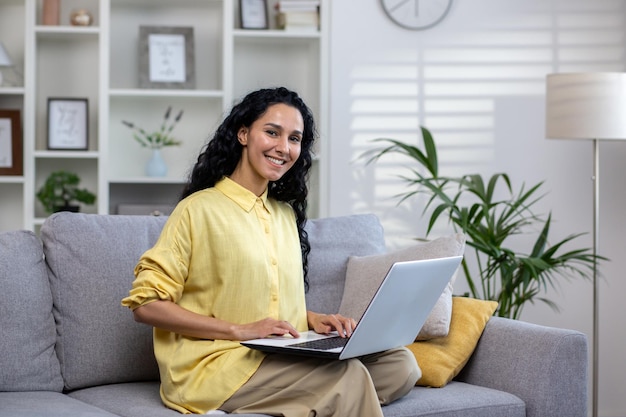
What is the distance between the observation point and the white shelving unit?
→ 4258 mm

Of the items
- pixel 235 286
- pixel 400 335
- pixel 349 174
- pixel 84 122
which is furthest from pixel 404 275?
pixel 84 122

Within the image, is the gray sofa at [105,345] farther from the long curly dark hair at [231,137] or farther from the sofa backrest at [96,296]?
the long curly dark hair at [231,137]

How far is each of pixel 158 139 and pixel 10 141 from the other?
655 millimetres

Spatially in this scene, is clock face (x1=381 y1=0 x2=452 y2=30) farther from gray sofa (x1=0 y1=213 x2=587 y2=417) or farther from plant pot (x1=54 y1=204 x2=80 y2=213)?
gray sofa (x1=0 y1=213 x2=587 y2=417)

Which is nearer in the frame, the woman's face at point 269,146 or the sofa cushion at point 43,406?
the sofa cushion at point 43,406

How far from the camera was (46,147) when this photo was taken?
4422 millimetres

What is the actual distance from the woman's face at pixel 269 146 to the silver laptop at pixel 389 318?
0.43 meters

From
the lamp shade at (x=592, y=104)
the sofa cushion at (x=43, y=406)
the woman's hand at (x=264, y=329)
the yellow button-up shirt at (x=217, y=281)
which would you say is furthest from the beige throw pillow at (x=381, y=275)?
the lamp shade at (x=592, y=104)

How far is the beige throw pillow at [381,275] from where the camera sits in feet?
8.95

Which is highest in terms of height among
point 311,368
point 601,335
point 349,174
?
point 349,174

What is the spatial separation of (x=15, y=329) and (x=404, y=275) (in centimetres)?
103

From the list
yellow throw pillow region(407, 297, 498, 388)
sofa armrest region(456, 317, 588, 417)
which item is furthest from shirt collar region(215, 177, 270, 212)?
sofa armrest region(456, 317, 588, 417)

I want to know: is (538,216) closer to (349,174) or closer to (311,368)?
(349,174)

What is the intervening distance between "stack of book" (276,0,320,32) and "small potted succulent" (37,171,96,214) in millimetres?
1189
